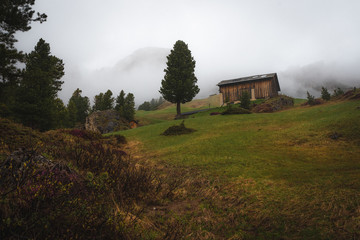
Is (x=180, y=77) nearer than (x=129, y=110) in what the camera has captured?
Yes

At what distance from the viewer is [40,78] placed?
79.7 feet

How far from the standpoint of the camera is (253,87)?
4322 cm

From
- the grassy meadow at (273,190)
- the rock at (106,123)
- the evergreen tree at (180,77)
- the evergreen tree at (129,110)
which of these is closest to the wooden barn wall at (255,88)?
the evergreen tree at (180,77)

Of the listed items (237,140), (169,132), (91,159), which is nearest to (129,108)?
(169,132)

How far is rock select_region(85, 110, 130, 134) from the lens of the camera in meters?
36.7

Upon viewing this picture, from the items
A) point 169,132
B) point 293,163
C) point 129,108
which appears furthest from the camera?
point 129,108

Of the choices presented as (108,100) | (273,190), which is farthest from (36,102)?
(108,100)

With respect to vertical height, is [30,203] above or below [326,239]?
above

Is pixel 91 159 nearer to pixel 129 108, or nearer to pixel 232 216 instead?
pixel 232 216

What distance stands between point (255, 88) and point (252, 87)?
711 mm

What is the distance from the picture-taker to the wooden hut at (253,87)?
4216 cm

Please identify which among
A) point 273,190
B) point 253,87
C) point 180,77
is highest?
point 180,77

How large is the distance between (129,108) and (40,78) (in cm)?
2844

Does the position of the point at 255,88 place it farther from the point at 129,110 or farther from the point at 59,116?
the point at 59,116
